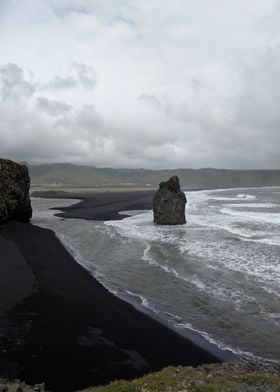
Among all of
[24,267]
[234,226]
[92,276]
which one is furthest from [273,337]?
[234,226]

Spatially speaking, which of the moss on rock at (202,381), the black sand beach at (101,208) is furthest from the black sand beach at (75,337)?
the black sand beach at (101,208)

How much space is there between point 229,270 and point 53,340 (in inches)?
575

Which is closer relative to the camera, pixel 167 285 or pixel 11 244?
pixel 167 285

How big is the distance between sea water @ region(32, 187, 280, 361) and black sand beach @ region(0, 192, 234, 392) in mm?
1629

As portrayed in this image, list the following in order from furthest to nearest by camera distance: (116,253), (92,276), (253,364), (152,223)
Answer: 1. (152,223)
2. (116,253)
3. (92,276)
4. (253,364)

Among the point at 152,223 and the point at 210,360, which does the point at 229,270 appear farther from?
the point at 152,223

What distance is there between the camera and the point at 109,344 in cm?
1400

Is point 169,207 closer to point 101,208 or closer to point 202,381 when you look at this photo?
point 101,208

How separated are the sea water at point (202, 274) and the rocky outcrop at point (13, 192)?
26.8ft

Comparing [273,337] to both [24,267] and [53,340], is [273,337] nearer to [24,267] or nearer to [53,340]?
[53,340]

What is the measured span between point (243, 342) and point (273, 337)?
1.41m

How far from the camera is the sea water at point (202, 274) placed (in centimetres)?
1627

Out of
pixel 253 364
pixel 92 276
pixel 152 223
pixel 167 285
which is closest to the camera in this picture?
pixel 253 364

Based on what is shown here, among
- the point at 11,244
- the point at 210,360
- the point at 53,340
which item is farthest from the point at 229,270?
the point at 11,244
